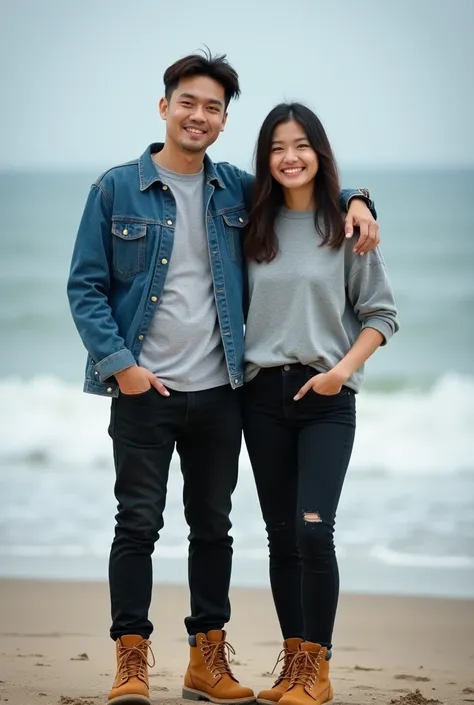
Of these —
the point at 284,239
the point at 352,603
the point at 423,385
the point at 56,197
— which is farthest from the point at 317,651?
the point at 56,197

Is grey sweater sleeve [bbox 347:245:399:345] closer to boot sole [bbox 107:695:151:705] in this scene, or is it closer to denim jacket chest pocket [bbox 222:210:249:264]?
denim jacket chest pocket [bbox 222:210:249:264]

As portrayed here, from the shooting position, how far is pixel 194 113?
3191 mm

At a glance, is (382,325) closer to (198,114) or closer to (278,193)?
(278,193)

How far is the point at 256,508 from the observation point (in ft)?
24.3

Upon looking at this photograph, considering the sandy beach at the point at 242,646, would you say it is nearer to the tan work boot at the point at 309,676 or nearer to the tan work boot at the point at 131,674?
the tan work boot at the point at 131,674

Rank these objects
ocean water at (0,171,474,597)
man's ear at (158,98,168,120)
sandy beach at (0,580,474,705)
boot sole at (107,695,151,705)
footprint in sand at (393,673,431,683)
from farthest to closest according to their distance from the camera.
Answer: ocean water at (0,171,474,597) → footprint in sand at (393,673,431,683) → sandy beach at (0,580,474,705) → man's ear at (158,98,168,120) → boot sole at (107,695,151,705)

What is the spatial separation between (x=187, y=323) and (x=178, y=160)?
1.65ft

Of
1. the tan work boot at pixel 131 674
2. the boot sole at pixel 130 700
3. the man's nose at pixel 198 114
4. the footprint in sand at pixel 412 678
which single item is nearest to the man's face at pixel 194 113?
the man's nose at pixel 198 114

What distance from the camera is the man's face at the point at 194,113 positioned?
320cm

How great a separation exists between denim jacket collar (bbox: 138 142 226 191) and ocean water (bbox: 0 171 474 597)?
3112mm

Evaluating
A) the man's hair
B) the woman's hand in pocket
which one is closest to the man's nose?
the man's hair

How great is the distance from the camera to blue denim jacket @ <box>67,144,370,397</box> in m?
3.10

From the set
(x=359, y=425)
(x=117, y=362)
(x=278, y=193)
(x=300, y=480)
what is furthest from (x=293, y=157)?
(x=359, y=425)

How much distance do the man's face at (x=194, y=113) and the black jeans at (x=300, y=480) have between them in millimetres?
716
